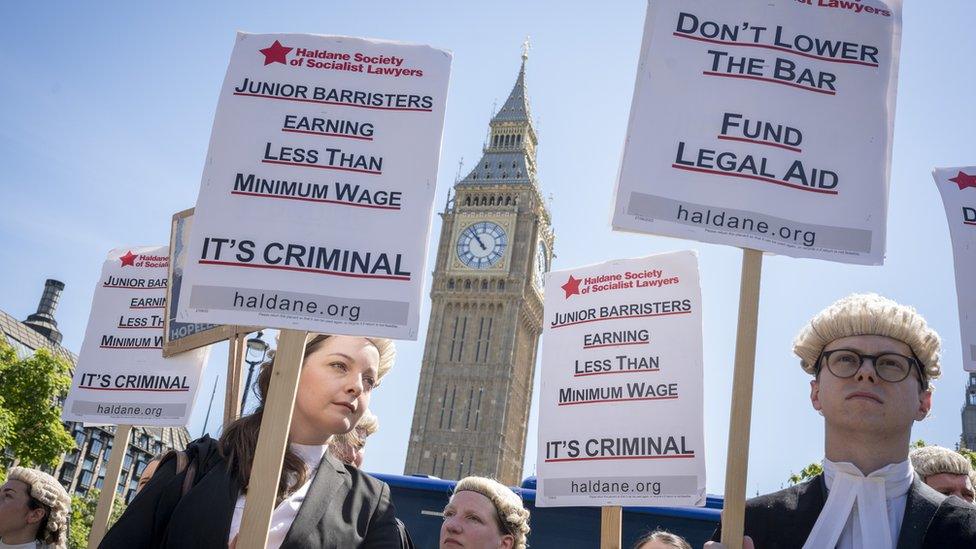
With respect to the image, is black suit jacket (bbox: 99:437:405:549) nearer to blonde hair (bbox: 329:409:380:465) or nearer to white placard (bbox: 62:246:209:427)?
blonde hair (bbox: 329:409:380:465)

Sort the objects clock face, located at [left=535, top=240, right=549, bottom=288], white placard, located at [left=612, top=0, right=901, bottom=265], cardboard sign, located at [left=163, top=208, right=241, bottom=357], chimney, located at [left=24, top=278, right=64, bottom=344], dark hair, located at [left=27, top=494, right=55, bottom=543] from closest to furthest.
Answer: white placard, located at [left=612, top=0, right=901, bottom=265] < dark hair, located at [left=27, top=494, right=55, bottom=543] < cardboard sign, located at [left=163, top=208, right=241, bottom=357] < clock face, located at [left=535, top=240, right=549, bottom=288] < chimney, located at [left=24, top=278, right=64, bottom=344]

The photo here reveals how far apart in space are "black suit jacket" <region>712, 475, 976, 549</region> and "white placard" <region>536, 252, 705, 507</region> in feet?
4.31

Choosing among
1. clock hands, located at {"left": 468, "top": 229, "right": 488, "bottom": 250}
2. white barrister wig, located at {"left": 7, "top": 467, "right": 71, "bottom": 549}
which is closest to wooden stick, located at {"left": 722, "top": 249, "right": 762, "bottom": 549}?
white barrister wig, located at {"left": 7, "top": 467, "right": 71, "bottom": 549}

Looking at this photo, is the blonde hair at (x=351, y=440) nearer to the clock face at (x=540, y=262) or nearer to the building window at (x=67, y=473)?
the clock face at (x=540, y=262)

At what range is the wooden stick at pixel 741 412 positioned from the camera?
2328 mm

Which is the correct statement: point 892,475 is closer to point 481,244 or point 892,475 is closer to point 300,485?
point 300,485

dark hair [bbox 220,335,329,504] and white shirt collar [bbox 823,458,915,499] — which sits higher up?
white shirt collar [bbox 823,458,915,499]

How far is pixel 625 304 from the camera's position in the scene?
4492mm

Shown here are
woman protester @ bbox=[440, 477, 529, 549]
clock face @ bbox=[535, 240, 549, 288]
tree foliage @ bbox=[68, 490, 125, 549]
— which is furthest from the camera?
clock face @ bbox=[535, 240, 549, 288]

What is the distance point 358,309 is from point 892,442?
1.63 m

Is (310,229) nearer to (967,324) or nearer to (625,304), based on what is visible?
(625,304)

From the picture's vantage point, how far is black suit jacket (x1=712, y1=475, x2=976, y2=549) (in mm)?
2320

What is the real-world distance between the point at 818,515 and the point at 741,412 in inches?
15.2

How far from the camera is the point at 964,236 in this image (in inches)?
156
